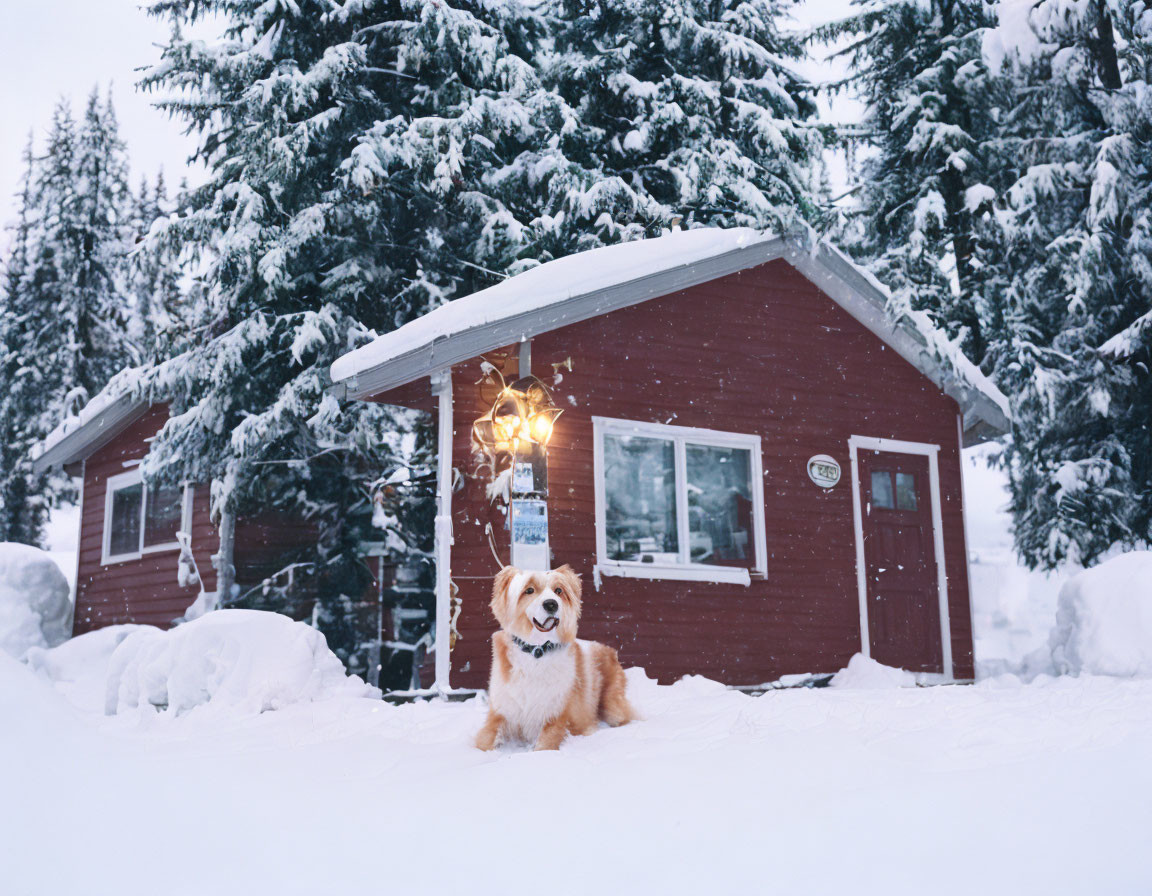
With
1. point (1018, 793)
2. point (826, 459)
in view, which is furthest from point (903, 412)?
point (1018, 793)

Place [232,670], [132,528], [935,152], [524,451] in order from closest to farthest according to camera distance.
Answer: [232,670]
[524,451]
[132,528]
[935,152]

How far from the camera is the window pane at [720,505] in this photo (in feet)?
31.0

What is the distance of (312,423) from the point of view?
1120 centimetres

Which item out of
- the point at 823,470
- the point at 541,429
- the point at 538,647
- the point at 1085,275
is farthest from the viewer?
the point at 1085,275

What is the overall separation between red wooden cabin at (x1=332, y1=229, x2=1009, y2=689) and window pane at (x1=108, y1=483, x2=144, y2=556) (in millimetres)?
7048

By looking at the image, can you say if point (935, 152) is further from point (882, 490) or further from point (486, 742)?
point (486, 742)

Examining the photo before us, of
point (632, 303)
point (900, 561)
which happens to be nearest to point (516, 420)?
point (632, 303)

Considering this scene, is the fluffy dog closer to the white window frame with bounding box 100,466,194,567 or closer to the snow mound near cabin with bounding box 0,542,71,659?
the white window frame with bounding box 100,466,194,567

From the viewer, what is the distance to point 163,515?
13.8 meters

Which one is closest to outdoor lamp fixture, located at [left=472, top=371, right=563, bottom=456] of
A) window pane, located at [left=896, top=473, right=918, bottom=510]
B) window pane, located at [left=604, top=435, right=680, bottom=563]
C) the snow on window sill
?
window pane, located at [left=604, top=435, right=680, bottom=563]

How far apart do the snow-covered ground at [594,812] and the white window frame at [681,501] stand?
3.32 meters

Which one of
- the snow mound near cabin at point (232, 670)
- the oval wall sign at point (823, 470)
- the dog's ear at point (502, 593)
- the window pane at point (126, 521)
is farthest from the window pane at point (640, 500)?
the window pane at point (126, 521)

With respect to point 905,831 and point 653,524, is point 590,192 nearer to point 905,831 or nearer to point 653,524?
point 653,524

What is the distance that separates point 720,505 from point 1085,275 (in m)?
7.58
